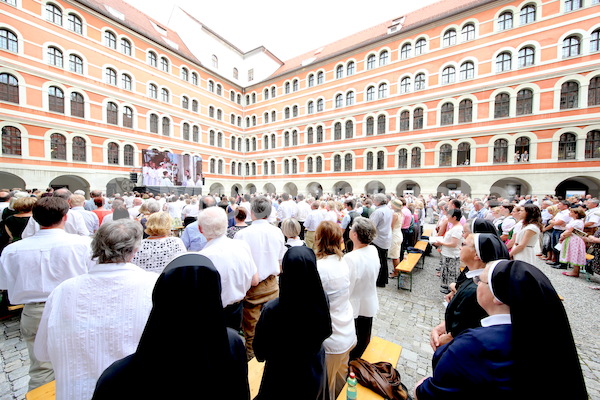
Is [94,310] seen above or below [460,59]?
below

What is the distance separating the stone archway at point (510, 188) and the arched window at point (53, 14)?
34.3 meters

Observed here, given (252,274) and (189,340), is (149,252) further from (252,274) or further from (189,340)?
(189,340)

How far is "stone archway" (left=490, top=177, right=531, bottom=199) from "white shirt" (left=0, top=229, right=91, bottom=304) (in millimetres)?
23304

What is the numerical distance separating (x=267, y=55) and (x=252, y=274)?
38308 mm

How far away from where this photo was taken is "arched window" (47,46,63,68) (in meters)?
17.4

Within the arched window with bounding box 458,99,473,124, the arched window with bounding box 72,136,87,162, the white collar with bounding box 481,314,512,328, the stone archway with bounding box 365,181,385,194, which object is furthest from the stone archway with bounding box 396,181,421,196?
the arched window with bounding box 72,136,87,162

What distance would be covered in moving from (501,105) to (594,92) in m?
4.66

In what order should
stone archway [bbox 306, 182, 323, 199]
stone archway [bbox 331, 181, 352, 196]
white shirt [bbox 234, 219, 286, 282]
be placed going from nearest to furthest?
white shirt [bbox 234, 219, 286, 282], stone archway [bbox 331, 181, 352, 196], stone archway [bbox 306, 182, 323, 199]

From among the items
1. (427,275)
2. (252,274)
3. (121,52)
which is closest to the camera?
(252,274)

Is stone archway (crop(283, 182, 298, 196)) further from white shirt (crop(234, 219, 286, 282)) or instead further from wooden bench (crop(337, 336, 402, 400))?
wooden bench (crop(337, 336, 402, 400))

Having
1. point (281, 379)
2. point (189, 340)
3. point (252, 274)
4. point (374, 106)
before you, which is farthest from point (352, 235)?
point (374, 106)

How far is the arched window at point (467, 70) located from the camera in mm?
19031

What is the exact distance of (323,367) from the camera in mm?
1828

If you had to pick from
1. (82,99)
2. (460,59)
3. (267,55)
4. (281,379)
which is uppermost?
(267,55)
